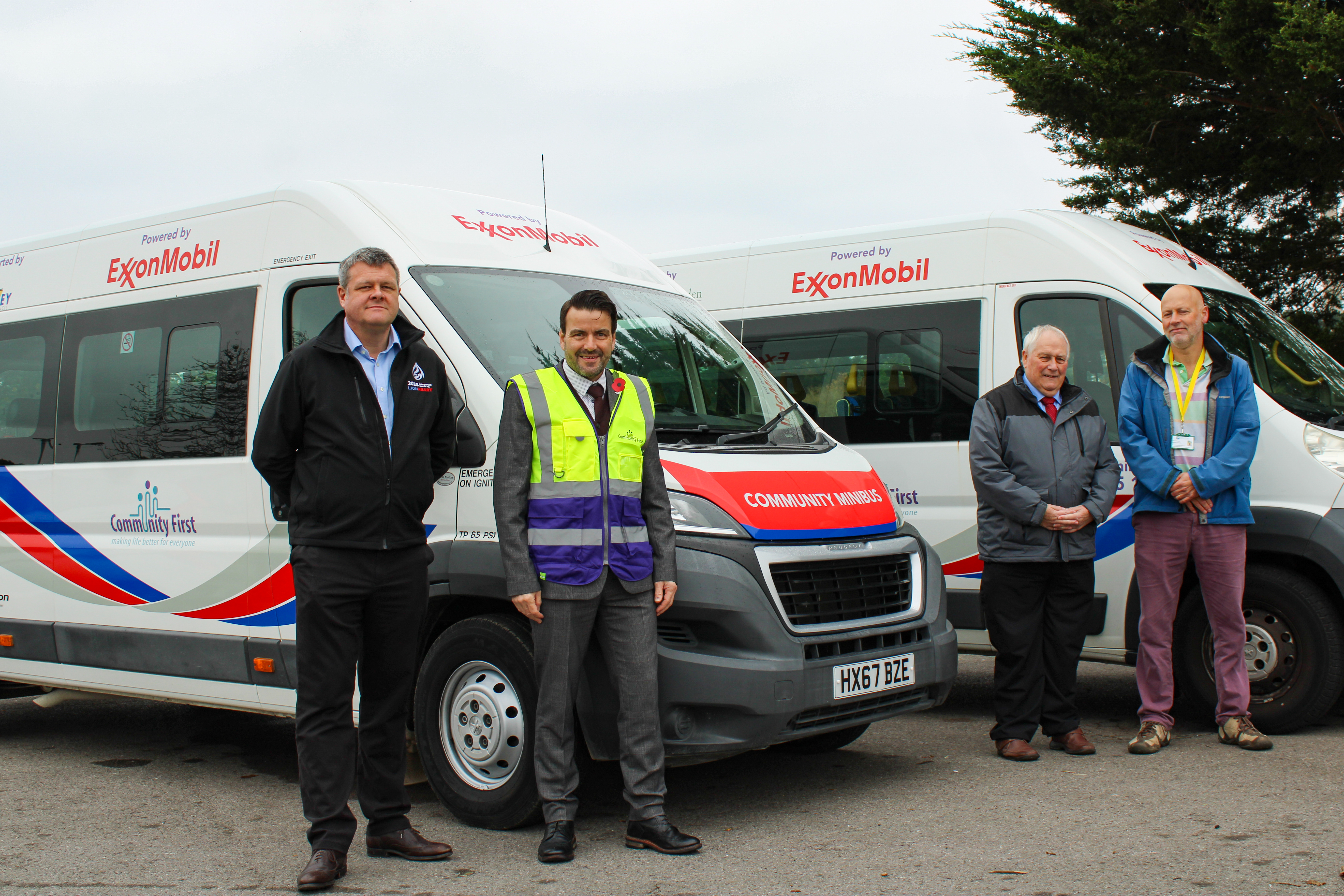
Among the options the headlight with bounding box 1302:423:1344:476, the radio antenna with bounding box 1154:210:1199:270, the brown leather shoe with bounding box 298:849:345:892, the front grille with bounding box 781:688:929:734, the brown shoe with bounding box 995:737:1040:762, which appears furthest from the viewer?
the radio antenna with bounding box 1154:210:1199:270

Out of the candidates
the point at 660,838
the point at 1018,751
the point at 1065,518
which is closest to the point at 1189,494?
the point at 1065,518

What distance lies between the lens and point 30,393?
643 cm

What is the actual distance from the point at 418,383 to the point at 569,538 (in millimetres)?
724

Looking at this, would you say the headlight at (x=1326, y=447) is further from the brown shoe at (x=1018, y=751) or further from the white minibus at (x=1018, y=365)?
the brown shoe at (x=1018, y=751)

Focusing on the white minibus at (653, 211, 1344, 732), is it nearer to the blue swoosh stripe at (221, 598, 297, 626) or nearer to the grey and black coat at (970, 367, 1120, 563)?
the grey and black coat at (970, 367, 1120, 563)

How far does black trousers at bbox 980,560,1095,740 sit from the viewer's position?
5.74 meters

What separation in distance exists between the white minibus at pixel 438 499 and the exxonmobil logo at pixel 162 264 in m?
0.02

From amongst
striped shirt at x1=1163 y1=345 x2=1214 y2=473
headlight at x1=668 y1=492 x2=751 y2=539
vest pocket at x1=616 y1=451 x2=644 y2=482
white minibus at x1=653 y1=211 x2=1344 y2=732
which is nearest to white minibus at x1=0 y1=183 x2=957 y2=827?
headlight at x1=668 y1=492 x2=751 y2=539

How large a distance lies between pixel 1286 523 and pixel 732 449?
2785mm

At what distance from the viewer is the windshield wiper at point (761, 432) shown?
195 inches

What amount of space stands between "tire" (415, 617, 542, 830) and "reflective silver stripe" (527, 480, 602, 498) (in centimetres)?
57

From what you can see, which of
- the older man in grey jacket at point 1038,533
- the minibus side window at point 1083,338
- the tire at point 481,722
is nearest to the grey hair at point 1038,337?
the older man in grey jacket at point 1038,533

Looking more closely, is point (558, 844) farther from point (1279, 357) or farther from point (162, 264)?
point (1279, 357)

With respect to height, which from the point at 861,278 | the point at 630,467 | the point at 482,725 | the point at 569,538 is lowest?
the point at 482,725
